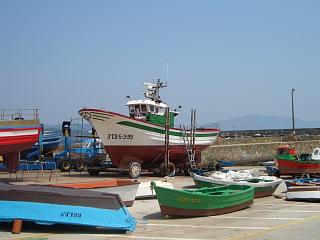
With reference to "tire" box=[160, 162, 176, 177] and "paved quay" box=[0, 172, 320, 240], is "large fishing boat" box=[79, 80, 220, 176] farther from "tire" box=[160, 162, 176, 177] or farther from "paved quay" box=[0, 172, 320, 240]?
"paved quay" box=[0, 172, 320, 240]

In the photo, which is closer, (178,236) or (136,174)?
(178,236)

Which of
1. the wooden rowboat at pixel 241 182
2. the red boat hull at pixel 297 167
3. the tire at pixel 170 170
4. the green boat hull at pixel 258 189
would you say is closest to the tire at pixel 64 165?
the tire at pixel 170 170

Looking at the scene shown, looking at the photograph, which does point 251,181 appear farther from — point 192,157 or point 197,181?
point 192,157

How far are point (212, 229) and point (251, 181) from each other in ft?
26.1

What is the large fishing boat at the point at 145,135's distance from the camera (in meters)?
26.0

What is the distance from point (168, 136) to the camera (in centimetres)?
2773

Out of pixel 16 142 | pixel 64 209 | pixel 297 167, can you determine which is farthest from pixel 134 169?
pixel 64 209

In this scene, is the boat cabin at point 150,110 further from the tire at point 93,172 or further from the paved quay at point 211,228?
the paved quay at point 211,228

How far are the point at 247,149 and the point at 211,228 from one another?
37.4 meters

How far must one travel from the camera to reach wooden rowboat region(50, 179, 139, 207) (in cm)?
1467

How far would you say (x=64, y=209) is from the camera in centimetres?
1130

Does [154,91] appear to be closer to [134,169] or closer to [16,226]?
[134,169]

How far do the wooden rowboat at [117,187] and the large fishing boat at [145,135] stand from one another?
10059 mm

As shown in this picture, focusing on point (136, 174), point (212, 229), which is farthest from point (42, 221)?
point (136, 174)
